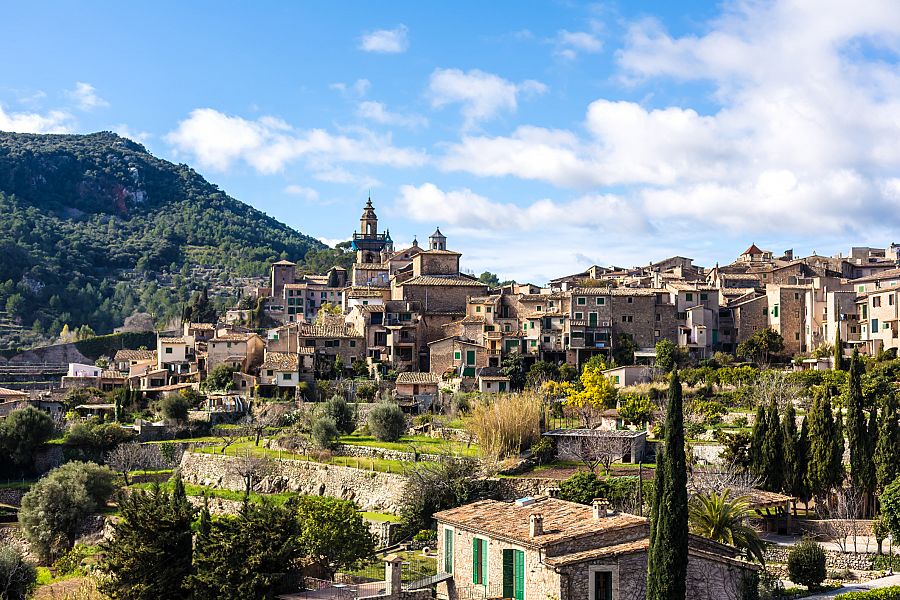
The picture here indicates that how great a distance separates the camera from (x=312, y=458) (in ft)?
161

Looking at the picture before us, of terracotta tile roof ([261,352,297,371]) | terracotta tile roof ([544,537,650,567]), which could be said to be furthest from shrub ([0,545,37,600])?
terracotta tile roof ([261,352,297,371])

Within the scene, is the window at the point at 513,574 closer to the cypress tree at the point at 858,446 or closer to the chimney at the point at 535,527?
the chimney at the point at 535,527

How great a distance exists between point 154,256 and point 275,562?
122 metres

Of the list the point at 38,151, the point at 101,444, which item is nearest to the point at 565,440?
the point at 101,444

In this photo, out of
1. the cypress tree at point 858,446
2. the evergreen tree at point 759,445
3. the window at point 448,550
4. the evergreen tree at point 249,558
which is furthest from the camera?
the evergreen tree at point 759,445

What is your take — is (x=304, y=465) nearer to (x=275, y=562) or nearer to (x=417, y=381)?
(x=417, y=381)

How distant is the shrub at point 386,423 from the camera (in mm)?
50719

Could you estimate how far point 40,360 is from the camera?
89.4m

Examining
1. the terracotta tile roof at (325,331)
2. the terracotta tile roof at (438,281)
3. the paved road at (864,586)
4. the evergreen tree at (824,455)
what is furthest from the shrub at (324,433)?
the paved road at (864,586)

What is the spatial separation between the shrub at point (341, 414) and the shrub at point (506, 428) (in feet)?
30.4

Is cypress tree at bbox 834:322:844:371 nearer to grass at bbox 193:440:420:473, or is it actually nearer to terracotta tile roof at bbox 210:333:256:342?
grass at bbox 193:440:420:473

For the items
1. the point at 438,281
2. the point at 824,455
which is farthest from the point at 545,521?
the point at 438,281

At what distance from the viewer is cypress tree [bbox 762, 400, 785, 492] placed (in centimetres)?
3778

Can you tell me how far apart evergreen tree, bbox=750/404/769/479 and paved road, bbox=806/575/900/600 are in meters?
8.34
